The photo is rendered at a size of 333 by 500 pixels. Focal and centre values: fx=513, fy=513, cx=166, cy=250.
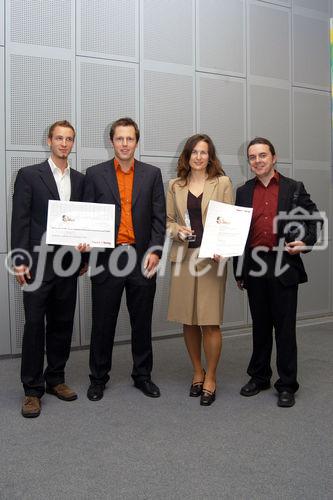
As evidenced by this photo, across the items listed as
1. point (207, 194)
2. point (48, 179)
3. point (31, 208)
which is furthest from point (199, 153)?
point (31, 208)

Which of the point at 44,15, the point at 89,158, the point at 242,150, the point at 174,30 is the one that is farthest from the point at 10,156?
the point at 242,150

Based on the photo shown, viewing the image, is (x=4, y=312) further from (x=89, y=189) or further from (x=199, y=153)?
(x=199, y=153)

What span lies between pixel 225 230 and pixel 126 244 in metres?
0.61

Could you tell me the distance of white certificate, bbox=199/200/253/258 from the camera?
2.99 metres

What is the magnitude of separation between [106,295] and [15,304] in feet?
4.69

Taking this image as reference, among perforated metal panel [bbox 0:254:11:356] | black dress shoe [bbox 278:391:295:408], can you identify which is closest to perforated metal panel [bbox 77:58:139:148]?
perforated metal panel [bbox 0:254:11:356]

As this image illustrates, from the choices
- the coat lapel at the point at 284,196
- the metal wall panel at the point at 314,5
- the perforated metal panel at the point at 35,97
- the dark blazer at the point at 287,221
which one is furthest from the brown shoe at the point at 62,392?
the metal wall panel at the point at 314,5

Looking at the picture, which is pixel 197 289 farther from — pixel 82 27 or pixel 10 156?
pixel 82 27

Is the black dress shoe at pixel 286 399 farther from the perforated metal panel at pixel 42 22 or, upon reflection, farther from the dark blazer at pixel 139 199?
the perforated metal panel at pixel 42 22

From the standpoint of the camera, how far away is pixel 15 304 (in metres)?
4.28

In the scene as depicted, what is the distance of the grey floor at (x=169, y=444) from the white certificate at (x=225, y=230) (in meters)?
0.93

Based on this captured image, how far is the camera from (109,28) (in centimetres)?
457

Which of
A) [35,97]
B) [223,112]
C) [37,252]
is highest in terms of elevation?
[223,112]

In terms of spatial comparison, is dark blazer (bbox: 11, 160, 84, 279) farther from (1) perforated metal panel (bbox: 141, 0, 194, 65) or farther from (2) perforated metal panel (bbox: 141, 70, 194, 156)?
(1) perforated metal panel (bbox: 141, 0, 194, 65)
